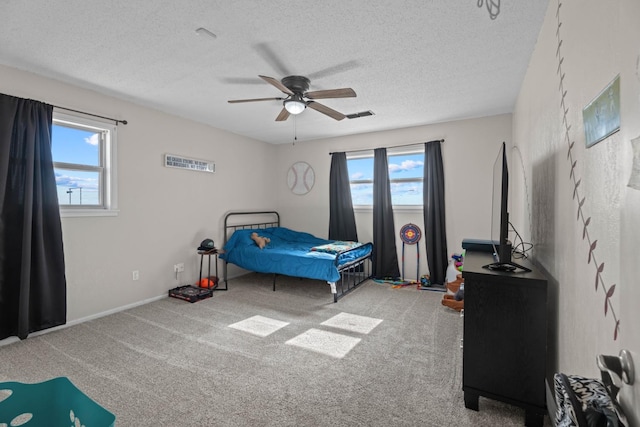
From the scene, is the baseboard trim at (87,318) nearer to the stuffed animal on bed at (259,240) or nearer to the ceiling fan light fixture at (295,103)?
the stuffed animal on bed at (259,240)

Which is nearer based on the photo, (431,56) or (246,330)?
(431,56)

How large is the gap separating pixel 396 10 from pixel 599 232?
1666mm

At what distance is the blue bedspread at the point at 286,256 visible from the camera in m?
3.71

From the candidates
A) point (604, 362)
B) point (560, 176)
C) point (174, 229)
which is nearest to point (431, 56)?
point (560, 176)

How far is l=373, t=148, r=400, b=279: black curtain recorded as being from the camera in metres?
4.74

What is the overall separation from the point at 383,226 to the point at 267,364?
3.00 m

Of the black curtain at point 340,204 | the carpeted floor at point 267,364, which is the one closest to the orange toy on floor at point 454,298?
the carpeted floor at point 267,364

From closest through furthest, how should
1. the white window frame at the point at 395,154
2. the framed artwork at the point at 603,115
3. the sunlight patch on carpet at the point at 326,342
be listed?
the framed artwork at the point at 603,115, the sunlight patch on carpet at the point at 326,342, the white window frame at the point at 395,154

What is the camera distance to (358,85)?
10.1 ft

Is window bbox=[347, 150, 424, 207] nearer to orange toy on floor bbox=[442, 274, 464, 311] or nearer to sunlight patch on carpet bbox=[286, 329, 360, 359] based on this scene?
Answer: orange toy on floor bbox=[442, 274, 464, 311]

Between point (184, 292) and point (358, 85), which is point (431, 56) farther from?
point (184, 292)

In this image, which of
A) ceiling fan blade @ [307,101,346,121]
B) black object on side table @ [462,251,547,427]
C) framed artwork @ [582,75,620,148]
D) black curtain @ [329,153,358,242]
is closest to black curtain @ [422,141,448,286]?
black curtain @ [329,153,358,242]

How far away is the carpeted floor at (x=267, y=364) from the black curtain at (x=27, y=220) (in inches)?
11.2

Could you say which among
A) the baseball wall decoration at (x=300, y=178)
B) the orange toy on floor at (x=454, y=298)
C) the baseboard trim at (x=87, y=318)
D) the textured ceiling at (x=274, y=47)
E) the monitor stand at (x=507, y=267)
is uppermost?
the textured ceiling at (x=274, y=47)
